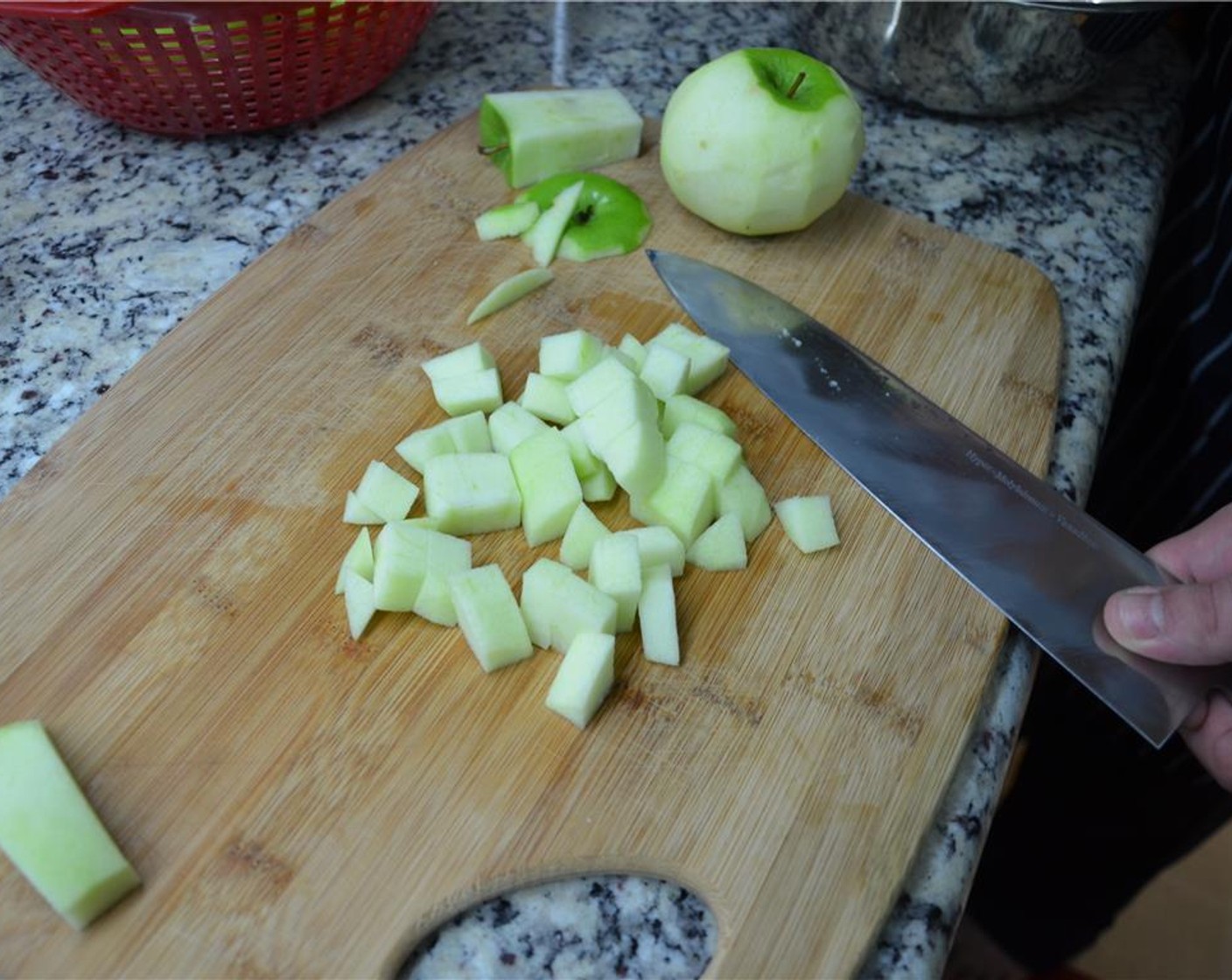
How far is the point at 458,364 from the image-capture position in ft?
4.61

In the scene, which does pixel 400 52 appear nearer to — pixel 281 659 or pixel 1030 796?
pixel 281 659

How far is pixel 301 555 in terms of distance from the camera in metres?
1.23

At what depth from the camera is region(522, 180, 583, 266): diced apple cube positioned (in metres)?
1.58

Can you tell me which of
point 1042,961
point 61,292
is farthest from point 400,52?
point 1042,961

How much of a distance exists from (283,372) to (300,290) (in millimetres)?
160

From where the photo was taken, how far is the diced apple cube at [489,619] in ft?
3.74

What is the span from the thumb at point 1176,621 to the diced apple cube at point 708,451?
1.54 feet

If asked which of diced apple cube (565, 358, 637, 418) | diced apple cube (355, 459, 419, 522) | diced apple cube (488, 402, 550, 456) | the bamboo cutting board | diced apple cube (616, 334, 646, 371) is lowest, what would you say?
the bamboo cutting board

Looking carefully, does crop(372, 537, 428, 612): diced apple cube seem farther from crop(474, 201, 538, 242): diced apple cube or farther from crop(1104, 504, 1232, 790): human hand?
crop(1104, 504, 1232, 790): human hand

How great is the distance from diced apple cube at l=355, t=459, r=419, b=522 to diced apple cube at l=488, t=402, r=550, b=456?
0.43 feet

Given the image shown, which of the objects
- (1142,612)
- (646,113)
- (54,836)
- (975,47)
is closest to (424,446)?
(54,836)

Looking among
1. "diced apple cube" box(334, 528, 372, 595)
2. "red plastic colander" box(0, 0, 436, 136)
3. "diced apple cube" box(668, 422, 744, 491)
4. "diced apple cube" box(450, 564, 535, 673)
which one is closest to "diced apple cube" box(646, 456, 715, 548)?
"diced apple cube" box(668, 422, 744, 491)

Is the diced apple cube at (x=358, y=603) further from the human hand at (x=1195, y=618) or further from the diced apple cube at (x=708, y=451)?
the human hand at (x=1195, y=618)

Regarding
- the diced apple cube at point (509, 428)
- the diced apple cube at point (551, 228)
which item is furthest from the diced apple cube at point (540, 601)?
the diced apple cube at point (551, 228)
